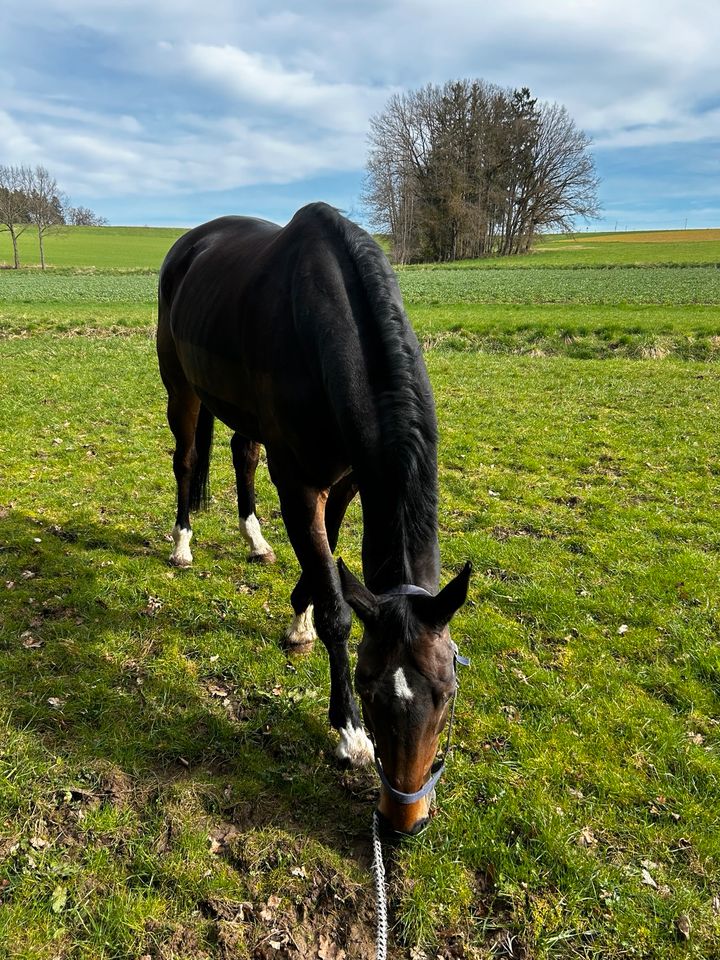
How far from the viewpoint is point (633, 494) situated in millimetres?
6949

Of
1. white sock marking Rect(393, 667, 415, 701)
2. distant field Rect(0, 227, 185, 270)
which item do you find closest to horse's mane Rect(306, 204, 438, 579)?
white sock marking Rect(393, 667, 415, 701)

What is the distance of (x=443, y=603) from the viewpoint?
2.10 m

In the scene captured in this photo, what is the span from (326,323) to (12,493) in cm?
535

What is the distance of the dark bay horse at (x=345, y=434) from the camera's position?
7.15ft

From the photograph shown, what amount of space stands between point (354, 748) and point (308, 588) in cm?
113

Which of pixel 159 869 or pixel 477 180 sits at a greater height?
pixel 477 180

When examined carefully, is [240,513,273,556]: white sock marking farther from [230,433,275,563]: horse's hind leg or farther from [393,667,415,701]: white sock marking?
[393,667,415,701]: white sock marking

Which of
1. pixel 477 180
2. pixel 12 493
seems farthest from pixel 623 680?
pixel 477 180

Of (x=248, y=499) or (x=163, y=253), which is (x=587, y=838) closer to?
(x=248, y=499)

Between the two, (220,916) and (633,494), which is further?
(633,494)

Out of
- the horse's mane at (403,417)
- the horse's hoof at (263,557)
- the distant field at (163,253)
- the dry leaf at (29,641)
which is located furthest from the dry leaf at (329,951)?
the distant field at (163,253)

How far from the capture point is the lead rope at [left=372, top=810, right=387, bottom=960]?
2143mm

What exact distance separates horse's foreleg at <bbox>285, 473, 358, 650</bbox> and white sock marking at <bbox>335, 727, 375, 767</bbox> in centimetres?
97

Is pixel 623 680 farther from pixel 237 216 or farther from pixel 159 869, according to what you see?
pixel 237 216
